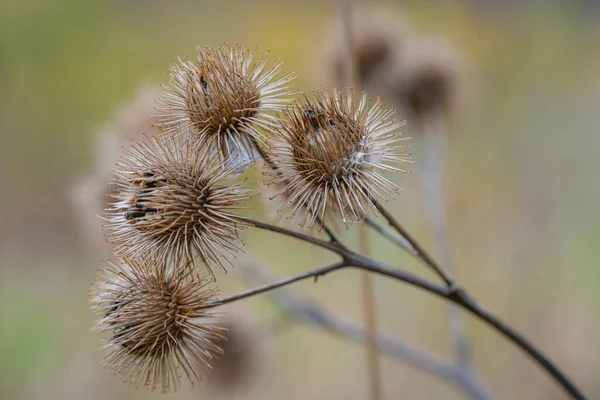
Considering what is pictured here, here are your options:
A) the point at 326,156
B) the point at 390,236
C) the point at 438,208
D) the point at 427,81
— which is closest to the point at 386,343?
the point at 438,208

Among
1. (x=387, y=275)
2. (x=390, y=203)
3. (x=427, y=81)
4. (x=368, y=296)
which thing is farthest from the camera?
(x=390, y=203)

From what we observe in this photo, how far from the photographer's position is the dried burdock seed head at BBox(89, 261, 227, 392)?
0.66 meters

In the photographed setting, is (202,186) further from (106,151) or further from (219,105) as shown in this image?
(106,151)

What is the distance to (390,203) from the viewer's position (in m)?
1.96

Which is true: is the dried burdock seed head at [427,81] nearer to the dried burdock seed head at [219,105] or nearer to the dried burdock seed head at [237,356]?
the dried burdock seed head at [237,356]

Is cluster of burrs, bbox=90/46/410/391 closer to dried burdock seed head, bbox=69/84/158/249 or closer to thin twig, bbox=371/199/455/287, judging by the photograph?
thin twig, bbox=371/199/455/287

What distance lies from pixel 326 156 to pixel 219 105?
5.5 inches

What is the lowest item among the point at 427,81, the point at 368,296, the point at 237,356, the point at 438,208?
the point at 237,356

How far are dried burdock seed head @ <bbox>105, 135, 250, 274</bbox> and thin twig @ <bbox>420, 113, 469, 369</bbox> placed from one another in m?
0.56

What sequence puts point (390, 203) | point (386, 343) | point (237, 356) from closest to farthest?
point (386, 343) < point (237, 356) < point (390, 203)

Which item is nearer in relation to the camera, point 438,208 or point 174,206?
point 174,206

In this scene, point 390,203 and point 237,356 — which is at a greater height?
point 390,203

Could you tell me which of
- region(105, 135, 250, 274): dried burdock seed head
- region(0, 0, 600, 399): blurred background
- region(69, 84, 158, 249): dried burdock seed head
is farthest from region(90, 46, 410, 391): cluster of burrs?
region(0, 0, 600, 399): blurred background

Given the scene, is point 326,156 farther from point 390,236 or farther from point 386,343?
point 386,343
